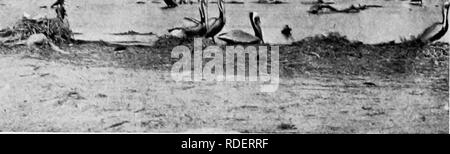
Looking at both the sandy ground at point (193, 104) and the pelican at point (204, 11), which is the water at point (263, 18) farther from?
the sandy ground at point (193, 104)

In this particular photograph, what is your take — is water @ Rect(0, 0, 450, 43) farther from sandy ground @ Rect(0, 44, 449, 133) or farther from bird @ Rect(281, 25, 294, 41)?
sandy ground @ Rect(0, 44, 449, 133)

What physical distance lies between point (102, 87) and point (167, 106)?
1.50 feet

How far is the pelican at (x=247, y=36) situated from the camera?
12.1 ft

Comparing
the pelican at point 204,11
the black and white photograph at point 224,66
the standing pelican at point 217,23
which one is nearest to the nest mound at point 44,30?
the black and white photograph at point 224,66

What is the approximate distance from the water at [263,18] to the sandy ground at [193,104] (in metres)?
0.29

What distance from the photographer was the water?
368cm

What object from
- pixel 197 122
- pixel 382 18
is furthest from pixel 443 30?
pixel 197 122

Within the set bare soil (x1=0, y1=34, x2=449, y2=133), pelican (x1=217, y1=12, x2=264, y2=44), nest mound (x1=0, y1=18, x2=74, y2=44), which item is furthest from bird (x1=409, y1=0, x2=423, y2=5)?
nest mound (x1=0, y1=18, x2=74, y2=44)

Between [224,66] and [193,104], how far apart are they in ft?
1.10

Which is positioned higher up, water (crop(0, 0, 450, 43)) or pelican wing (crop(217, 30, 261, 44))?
water (crop(0, 0, 450, 43))
